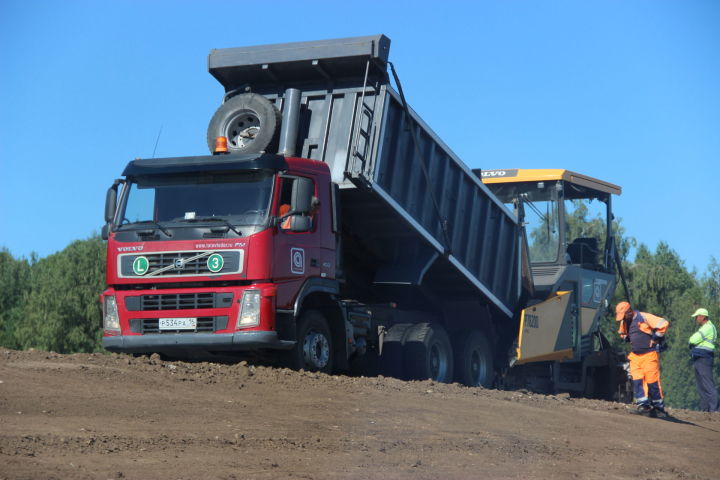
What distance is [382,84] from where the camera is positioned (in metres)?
11.3

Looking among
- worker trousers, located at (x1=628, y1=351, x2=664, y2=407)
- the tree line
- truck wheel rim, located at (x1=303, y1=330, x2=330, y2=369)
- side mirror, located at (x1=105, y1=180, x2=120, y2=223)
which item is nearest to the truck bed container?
truck wheel rim, located at (x1=303, y1=330, x2=330, y2=369)

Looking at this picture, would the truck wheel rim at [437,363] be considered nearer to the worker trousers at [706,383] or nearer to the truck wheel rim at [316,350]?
the truck wheel rim at [316,350]

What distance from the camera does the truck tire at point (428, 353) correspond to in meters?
13.0

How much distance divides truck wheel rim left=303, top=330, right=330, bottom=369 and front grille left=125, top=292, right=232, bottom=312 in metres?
1.20

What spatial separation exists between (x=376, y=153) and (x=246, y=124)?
165 centimetres

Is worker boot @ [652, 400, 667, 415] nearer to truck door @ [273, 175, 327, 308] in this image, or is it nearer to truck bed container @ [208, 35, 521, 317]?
Result: truck bed container @ [208, 35, 521, 317]

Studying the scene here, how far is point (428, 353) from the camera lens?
13141 millimetres

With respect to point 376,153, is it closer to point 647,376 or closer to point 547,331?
point 647,376

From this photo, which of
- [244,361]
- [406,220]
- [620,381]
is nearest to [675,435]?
[406,220]

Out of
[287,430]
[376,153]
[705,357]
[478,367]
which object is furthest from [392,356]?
[287,430]

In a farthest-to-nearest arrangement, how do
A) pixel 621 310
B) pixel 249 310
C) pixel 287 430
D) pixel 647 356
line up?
pixel 621 310
pixel 647 356
pixel 249 310
pixel 287 430

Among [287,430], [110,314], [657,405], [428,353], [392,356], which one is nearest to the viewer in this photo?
[287,430]

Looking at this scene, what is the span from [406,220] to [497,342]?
12.8 ft

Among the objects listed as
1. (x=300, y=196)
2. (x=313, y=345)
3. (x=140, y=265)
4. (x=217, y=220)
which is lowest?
(x=313, y=345)
